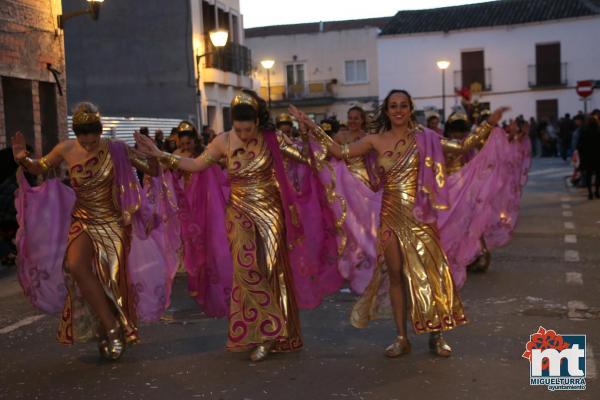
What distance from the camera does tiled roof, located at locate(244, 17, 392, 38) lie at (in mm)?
60281

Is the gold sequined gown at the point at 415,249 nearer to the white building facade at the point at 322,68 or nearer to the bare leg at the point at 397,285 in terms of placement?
the bare leg at the point at 397,285

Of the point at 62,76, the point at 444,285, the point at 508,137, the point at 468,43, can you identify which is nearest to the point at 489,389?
the point at 444,285

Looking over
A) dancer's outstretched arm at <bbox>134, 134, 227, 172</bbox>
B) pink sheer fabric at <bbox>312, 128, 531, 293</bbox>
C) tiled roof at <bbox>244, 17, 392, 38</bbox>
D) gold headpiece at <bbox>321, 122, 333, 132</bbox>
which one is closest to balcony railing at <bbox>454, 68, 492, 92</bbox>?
tiled roof at <bbox>244, 17, 392, 38</bbox>

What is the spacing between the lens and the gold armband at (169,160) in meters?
6.66

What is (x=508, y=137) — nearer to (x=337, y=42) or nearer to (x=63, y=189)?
(x=63, y=189)

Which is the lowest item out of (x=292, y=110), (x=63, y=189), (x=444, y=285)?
(x=444, y=285)

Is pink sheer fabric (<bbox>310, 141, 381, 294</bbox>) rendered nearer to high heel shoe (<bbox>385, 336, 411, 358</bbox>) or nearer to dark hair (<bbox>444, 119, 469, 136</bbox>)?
high heel shoe (<bbox>385, 336, 411, 358</bbox>)

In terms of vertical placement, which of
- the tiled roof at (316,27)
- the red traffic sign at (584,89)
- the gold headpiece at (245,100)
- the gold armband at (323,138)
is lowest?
the gold armband at (323,138)

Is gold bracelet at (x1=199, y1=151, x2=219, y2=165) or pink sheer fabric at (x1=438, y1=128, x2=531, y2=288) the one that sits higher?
gold bracelet at (x1=199, y1=151, x2=219, y2=165)

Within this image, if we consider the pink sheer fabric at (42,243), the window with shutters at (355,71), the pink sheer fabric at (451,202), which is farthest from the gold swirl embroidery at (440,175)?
the window with shutters at (355,71)

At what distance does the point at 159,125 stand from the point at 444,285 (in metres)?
17.8

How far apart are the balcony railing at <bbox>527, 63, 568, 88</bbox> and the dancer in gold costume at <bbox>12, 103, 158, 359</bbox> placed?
43.7 meters

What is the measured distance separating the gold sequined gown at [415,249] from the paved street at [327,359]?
294mm

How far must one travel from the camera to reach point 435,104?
166 feet
